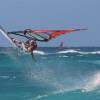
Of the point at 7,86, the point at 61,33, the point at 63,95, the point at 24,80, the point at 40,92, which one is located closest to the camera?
the point at 61,33

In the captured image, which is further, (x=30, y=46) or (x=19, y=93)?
(x=19, y=93)

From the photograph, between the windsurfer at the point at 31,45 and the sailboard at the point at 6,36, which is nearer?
the sailboard at the point at 6,36

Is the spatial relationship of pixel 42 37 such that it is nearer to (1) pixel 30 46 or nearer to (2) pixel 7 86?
(1) pixel 30 46

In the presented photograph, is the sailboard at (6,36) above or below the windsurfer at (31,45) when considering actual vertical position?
above

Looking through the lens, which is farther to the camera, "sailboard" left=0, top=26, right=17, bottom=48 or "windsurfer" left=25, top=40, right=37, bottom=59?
"windsurfer" left=25, top=40, right=37, bottom=59

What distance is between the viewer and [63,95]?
4334 centimetres

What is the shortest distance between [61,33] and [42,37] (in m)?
0.93

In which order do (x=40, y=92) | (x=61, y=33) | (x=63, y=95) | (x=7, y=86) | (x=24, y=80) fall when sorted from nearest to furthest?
(x=61, y=33)
(x=63, y=95)
(x=40, y=92)
(x=7, y=86)
(x=24, y=80)

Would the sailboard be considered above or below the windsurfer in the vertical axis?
above

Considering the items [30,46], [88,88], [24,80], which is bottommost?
[24,80]

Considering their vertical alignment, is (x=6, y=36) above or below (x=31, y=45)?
above

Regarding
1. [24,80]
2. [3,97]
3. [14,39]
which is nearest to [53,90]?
[3,97]

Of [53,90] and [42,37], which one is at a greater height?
[42,37]

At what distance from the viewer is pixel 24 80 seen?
60.0 meters
